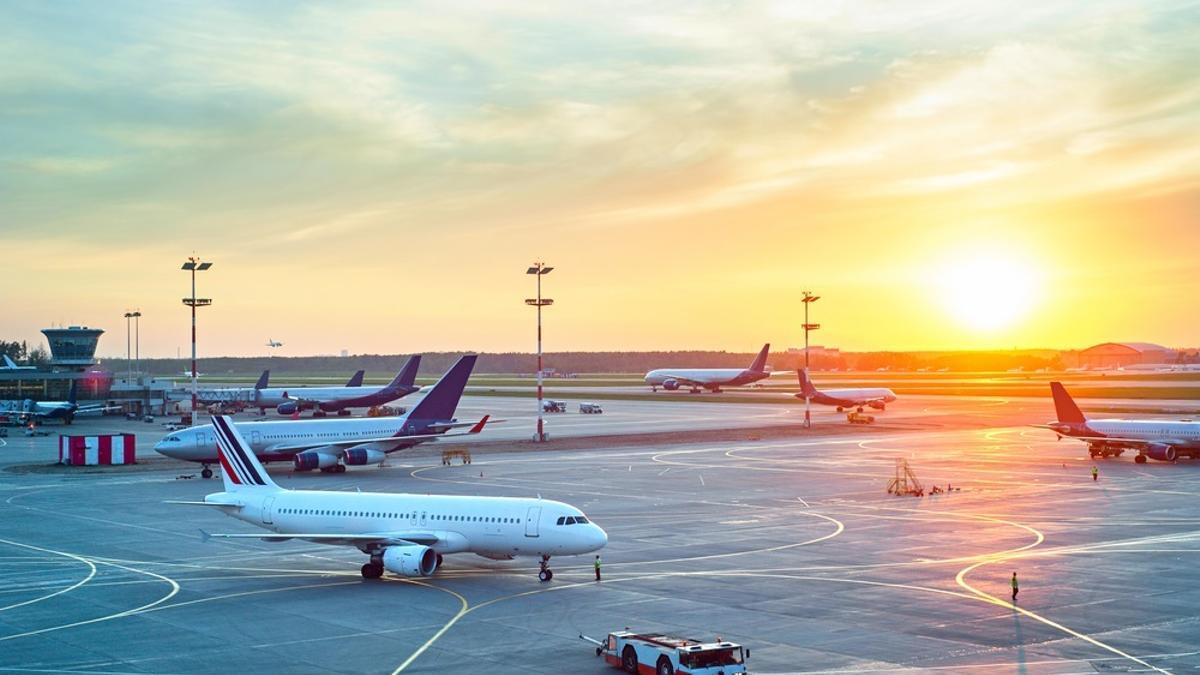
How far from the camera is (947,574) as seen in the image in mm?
47625

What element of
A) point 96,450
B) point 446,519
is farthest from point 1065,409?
point 96,450

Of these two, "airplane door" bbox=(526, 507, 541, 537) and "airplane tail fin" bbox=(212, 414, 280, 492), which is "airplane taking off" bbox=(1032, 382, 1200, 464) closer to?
"airplane door" bbox=(526, 507, 541, 537)

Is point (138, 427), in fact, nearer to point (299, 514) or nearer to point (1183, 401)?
point (299, 514)

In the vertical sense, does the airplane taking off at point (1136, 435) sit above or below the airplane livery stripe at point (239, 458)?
below

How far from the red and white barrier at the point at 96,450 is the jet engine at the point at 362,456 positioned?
21655 millimetres

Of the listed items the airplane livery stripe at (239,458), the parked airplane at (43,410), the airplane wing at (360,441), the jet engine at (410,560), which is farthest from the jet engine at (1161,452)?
the parked airplane at (43,410)

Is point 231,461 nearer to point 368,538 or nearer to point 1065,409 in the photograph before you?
point 368,538

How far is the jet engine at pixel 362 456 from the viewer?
90.6 m

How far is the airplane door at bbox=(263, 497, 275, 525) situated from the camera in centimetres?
5100

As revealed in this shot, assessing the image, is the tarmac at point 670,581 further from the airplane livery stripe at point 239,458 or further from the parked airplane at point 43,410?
the parked airplane at point 43,410

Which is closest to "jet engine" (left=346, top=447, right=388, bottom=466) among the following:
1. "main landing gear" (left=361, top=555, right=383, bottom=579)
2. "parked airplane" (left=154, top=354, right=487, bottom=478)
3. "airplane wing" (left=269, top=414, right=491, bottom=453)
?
"parked airplane" (left=154, top=354, right=487, bottom=478)

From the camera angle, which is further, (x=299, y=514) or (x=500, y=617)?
(x=299, y=514)

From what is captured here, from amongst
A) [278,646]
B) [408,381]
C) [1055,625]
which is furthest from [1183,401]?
[278,646]

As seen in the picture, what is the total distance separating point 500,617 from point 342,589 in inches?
356
